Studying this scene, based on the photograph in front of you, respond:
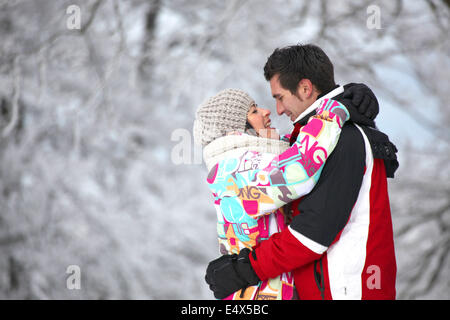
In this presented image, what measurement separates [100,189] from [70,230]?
46 centimetres

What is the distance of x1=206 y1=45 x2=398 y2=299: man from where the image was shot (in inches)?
46.3

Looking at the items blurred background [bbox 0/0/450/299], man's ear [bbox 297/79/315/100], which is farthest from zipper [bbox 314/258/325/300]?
blurred background [bbox 0/0/450/299]

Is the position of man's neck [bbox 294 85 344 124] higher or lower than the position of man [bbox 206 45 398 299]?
higher

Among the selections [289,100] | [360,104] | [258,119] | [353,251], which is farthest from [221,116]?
[353,251]

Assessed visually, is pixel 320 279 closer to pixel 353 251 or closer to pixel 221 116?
pixel 353 251

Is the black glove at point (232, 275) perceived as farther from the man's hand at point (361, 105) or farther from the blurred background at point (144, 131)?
the blurred background at point (144, 131)

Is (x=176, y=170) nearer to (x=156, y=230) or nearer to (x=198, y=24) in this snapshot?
(x=156, y=230)

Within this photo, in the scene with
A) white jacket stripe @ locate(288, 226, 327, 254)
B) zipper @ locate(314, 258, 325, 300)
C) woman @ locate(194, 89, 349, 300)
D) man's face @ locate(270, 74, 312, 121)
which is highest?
man's face @ locate(270, 74, 312, 121)

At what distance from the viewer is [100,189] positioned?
3684 millimetres

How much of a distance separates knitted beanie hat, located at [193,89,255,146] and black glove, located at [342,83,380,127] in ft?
1.05

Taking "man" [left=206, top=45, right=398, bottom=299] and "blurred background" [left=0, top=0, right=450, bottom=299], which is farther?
A: "blurred background" [left=0, top=0, right=450, bottom=299]

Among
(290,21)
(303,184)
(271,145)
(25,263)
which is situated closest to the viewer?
(303,184)

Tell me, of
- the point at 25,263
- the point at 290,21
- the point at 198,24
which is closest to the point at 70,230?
the point at 25,263

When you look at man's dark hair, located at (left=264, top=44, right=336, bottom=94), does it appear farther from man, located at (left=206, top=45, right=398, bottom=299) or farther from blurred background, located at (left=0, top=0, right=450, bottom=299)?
blurred background, located at (left=0, top=0, right=450, bottom=299)
